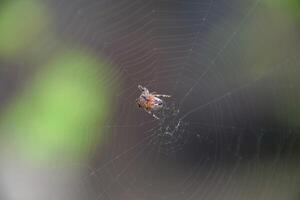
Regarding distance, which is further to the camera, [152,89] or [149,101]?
[152,89]

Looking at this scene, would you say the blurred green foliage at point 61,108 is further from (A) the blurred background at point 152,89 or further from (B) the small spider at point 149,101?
(B) the small spider at point 149,101

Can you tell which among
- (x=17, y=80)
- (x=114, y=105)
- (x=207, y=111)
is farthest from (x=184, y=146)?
(x=17, y=80)

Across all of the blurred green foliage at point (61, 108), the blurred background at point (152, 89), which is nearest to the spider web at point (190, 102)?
the blurred background at point (152, 89)

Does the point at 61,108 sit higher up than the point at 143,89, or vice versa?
the point at 143,89

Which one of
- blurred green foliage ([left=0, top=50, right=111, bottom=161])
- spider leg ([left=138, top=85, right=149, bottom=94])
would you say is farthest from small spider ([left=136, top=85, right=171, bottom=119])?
blurred green foliage ([left=0, top=50, right=111, bottom=161])

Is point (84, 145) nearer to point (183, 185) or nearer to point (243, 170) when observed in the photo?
point (183, 185)

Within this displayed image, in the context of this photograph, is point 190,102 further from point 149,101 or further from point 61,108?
point 61,108

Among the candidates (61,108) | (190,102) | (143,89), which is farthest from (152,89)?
(61,108)
